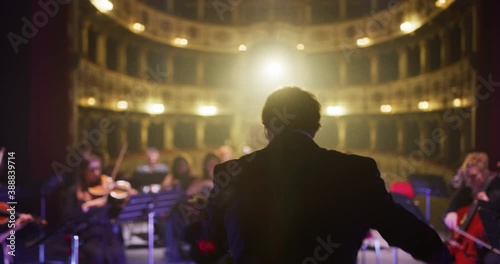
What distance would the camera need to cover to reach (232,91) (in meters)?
23.8

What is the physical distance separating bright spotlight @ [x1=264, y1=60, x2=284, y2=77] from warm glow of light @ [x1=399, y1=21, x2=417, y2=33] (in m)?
6.19

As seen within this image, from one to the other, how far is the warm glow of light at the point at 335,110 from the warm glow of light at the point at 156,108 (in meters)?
7.78

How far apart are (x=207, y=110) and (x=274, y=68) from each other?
3934 mm

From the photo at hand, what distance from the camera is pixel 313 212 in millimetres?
1908

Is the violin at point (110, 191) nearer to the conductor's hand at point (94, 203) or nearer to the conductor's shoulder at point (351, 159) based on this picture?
the conductor's hand at point (94, 203)

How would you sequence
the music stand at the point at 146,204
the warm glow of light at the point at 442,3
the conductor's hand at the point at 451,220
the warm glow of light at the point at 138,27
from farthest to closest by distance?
the warm glow of light at the point at 138,27
the warm glow of light at the point at 442,3
the music stand at the point at 146,204
the conductor's hand at the point at 451,220

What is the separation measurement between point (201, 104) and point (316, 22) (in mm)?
6897

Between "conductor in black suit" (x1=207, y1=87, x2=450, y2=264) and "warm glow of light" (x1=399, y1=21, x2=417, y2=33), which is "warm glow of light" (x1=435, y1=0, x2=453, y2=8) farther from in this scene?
"conductor in black suit" (x1=207, y1=87, x2=450, y2=264)

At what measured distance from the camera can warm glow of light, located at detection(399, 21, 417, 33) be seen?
18625 millimetres

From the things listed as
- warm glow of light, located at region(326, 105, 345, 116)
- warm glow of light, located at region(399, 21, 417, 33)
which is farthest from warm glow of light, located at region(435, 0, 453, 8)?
warm glow of light, located at region(326, 105, 345, 116)

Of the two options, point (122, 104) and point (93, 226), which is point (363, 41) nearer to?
point (122, 104)

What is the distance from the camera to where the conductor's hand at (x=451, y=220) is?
539cm

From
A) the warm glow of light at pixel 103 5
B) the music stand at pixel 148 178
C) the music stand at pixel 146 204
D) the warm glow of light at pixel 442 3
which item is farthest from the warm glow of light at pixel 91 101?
the warm glow of light at pixel 442 3

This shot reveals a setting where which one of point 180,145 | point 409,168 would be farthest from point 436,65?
point 180,145
